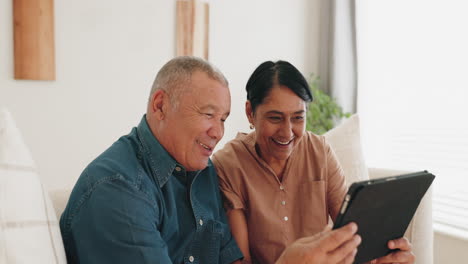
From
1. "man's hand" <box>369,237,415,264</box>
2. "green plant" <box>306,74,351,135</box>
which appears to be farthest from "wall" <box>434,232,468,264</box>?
"man's hand" <box>369,237,415,264</box>

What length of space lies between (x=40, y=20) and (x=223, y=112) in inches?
61.6

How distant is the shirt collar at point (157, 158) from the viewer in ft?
3.76

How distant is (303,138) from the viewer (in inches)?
66.5

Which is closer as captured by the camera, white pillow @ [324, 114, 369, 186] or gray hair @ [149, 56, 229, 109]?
gray hair @ [149, 56, 229, 109]

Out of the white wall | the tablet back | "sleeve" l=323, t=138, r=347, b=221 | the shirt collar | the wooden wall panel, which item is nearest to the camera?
the tablet back

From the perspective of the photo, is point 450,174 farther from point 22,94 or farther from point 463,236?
point 22,94

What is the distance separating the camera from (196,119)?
46.9 inches

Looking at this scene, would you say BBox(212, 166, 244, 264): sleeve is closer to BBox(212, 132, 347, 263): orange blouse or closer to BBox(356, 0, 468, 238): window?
BBox(212, 132, 347, 263): orange blouse

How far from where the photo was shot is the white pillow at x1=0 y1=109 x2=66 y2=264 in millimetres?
802

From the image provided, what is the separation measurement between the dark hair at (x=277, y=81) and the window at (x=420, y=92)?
5.23 feet

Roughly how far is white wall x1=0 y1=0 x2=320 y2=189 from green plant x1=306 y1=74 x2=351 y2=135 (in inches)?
25.4

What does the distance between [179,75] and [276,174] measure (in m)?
0.61

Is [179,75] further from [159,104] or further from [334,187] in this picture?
[334,187]

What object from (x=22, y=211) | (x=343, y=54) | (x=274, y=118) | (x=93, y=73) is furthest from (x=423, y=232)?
(x=93, y=73)
